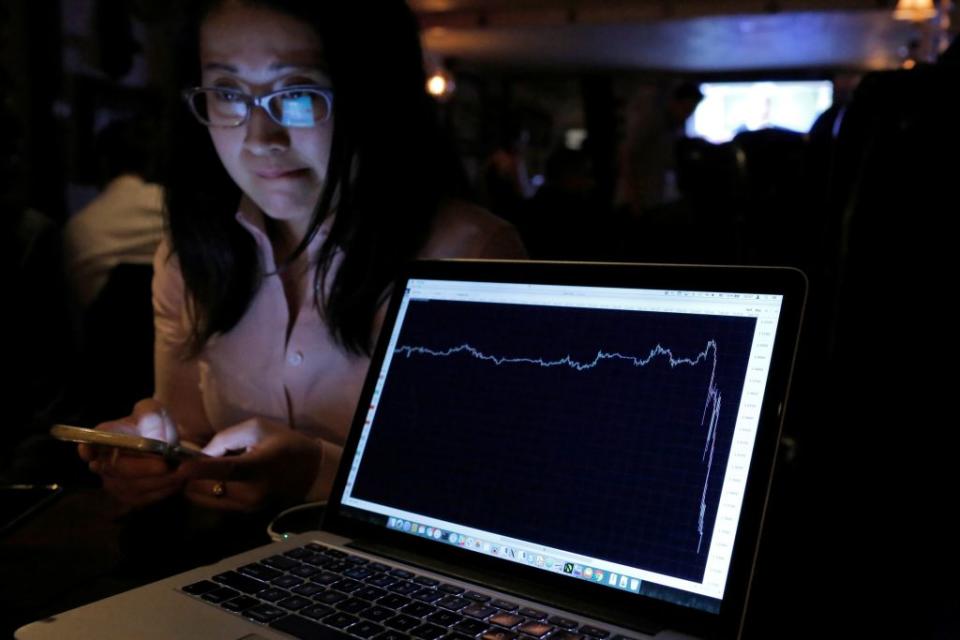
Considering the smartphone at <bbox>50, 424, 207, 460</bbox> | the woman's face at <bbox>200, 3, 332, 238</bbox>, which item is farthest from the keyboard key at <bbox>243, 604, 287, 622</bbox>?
the woman's face at <bbox>200, 3, 332, 238</bbox>

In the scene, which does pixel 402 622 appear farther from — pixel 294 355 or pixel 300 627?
pixel 294 355

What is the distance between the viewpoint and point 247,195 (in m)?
1.14

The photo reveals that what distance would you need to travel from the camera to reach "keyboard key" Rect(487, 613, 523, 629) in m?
0.59

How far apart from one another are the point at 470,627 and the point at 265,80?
0.69 m

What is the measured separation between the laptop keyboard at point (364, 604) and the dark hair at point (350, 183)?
1.38 feet

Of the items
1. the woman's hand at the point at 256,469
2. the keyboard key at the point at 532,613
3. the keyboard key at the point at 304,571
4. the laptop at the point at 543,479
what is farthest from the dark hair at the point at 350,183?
the keyboard key at the point at 532,613

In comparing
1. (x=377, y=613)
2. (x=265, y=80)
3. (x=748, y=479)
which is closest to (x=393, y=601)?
(x=377, y=613)

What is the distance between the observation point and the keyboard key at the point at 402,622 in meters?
0.59

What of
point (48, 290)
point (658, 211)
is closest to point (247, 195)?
point (48, 290)

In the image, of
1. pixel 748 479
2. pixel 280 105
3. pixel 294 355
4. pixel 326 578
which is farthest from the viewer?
pixel 294 355

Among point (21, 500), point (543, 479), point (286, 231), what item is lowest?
point (21, 500)

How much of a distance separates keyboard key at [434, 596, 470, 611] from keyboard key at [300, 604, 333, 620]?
3.1 inches

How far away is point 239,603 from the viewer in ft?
2.08

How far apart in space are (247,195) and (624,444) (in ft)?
2.31
